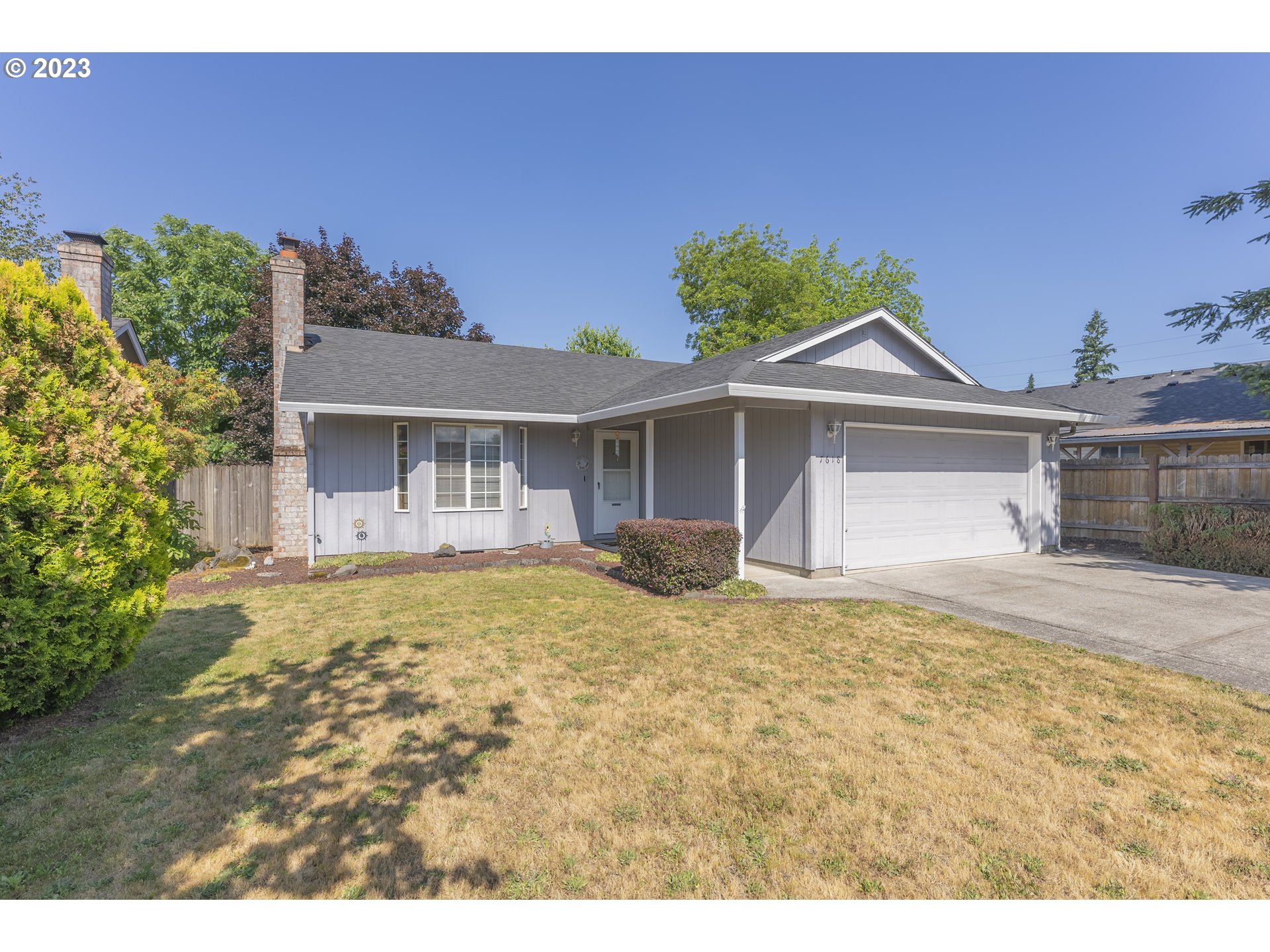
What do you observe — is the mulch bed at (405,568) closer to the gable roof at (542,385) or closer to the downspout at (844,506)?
the gable roof at (542,385)

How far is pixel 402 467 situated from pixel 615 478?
181 inches

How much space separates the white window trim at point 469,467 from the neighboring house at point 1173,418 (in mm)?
12374

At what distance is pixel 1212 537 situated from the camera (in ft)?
32.0

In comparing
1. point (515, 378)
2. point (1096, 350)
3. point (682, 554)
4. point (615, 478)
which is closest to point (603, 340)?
point (515, 378)

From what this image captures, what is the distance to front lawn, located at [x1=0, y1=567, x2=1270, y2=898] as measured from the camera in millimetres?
2324

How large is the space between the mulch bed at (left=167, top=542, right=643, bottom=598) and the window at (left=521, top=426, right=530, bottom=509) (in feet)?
3.37

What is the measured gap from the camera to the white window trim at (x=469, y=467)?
10.6 m

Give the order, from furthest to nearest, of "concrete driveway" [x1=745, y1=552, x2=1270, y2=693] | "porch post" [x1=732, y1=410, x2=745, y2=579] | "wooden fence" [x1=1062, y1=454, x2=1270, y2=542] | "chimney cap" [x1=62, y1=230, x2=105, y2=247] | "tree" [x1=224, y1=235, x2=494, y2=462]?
"tree" [x1=224, y1=235, x2=494, y2=462]
"wooden fence" [x1=1062, y1=454, x2=1270, y2=542]
"chimney cap" [x1=62, y1=230, x2=105, y2=247]
"porch post" [x1=732, y1=410, x2=745, y2=579]
"concrete driveway" [x1=745, y1=552, x2=1270, y2=693]

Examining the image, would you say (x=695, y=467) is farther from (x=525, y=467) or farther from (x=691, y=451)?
(x=525, y=467)

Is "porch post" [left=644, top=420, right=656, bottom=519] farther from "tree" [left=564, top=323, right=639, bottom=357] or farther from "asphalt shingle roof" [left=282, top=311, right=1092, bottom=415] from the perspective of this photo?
"tree" [left=564, top=323, right=639, bottom=357]

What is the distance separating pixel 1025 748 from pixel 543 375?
38.2 feet

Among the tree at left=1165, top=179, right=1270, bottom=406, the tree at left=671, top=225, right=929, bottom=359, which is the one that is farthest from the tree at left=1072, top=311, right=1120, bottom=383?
the tree at left=1165, top=179, right=1270, bottom=406

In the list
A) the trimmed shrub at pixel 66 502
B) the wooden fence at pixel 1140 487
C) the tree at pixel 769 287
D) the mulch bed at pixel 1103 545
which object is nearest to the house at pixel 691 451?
the mulch bed at pixel 1103 545

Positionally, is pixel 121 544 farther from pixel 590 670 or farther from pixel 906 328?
pixel 906 328
